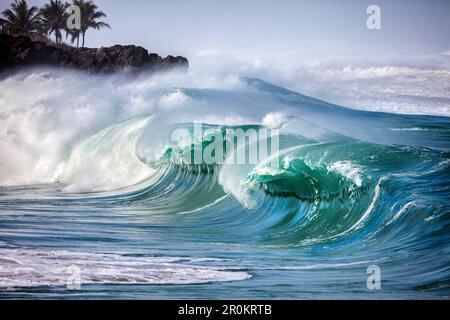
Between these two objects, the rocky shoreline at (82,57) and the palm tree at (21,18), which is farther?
the rocky shoreline at (82,57)

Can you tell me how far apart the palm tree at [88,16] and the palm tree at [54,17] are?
164 millimetres

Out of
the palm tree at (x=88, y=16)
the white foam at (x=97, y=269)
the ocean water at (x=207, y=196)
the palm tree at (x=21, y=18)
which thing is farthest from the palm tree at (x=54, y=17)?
the white foam at (x=97, y=269)

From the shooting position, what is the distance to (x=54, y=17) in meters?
6.04

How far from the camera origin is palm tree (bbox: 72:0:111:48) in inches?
222

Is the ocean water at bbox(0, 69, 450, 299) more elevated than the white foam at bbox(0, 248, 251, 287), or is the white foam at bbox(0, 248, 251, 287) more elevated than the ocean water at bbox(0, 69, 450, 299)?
the ocean water at bbox(0, 69, 450, 299)

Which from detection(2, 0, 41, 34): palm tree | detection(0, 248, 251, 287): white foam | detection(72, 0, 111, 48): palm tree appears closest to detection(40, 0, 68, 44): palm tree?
detection(2, 0, 41, 34): palm tree

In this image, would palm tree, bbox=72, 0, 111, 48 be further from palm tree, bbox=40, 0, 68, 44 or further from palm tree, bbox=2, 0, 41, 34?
palm tree, bbox=2, 0, 41, 34

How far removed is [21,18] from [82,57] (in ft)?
2.07

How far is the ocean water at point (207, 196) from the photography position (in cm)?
426

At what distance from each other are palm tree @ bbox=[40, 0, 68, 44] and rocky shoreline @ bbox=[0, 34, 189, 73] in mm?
174

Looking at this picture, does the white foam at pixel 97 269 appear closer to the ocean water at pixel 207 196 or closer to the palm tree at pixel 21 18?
the ocean water at pixel 207 196

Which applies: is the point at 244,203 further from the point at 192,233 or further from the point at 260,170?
the point at 192,233

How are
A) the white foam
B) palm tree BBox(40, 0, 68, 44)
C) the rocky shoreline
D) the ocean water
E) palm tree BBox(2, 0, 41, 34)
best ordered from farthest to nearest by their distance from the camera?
the rocky shoreline, palm tree BBox(40, 0, 68, 44), palm tree BBox(2, 0, 41, 34), the ocean water, the white foam

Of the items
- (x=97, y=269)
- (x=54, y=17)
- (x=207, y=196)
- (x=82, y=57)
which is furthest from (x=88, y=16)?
(x=97, y=269)
